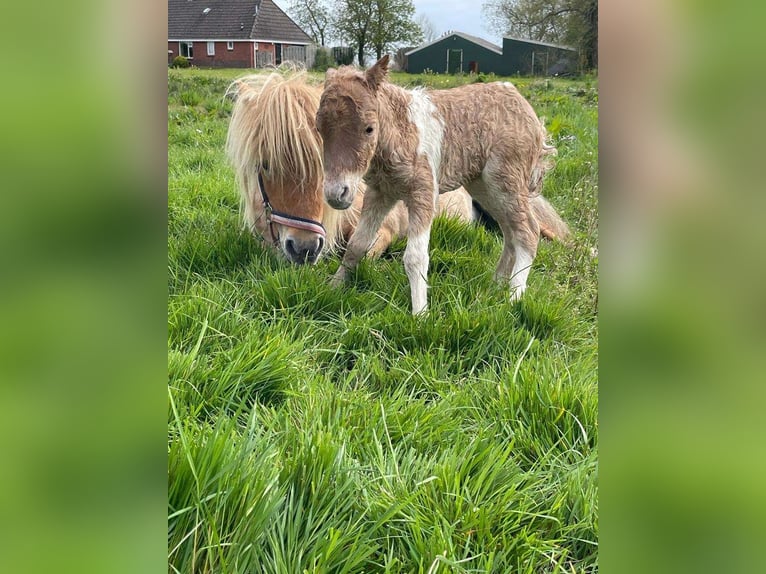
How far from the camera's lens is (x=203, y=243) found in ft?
10.1

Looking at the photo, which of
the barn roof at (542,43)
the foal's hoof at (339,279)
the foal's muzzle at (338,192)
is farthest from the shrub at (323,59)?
the foal's hoof at (339,279)

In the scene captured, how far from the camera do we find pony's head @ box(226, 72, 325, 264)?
9.64 feet

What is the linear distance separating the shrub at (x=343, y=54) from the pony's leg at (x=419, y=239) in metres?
0.80

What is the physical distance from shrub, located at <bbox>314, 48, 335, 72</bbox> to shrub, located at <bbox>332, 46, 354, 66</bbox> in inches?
0.7

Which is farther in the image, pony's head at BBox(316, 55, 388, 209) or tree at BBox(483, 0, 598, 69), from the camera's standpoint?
pony's head at BBox(316, 55, 388, 209)

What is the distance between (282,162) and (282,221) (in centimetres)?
30

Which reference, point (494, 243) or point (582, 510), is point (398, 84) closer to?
point (494, 243)

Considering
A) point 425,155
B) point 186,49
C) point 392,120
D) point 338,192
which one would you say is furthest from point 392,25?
point 425,155

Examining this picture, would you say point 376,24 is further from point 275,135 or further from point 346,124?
point 275,135

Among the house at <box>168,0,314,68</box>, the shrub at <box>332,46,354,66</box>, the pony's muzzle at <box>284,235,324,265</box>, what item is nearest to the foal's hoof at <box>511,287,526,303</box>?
the pony's muzzle at <box>284,235,324,265</box>

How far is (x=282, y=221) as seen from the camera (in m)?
2.95

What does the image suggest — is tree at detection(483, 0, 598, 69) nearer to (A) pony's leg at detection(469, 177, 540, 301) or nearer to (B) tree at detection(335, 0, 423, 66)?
(B) tree at detection(335, 0, 423, 66)

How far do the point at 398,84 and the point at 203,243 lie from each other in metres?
1.34
